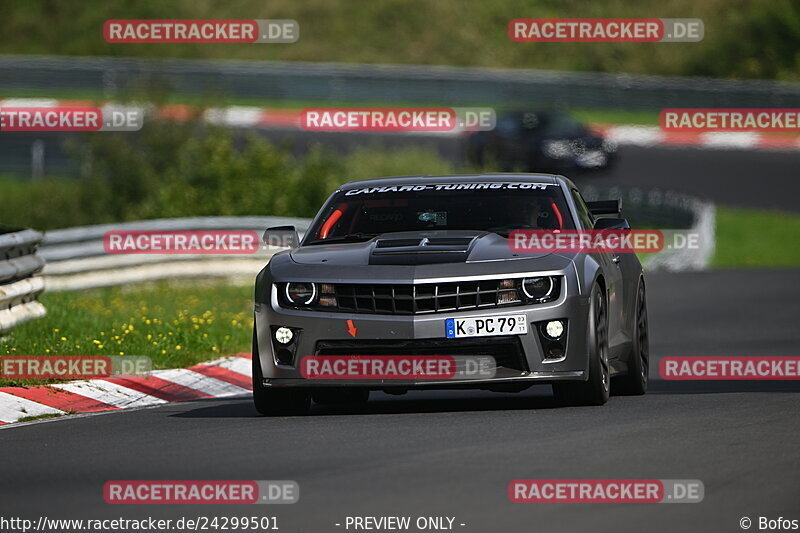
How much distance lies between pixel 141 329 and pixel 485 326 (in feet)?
19.1

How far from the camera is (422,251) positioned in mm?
10484

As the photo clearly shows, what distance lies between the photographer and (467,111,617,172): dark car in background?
38.1 meters

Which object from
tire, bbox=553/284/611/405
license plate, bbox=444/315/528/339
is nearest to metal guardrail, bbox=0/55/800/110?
tire, bbox=553/284/611/405

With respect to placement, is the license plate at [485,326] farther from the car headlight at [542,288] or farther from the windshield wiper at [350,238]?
the windshield wiper at [350,238]

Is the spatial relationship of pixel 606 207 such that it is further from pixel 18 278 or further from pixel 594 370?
pixel 18 278

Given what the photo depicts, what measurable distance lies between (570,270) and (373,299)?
117cm

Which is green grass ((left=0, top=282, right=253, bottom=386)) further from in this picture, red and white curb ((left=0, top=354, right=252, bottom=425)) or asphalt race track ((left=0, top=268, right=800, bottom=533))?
asphalt race track ((left=0, top=268, right=800, bottom=533))

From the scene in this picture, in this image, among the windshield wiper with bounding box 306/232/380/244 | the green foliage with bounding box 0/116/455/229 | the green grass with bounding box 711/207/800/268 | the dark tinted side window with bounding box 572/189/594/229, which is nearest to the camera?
the windshield wiper with bounding box 306/232/380/244

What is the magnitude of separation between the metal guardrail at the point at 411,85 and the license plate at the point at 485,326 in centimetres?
3222

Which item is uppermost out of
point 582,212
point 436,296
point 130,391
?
point 582,212

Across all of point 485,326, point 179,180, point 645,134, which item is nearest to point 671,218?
point 179,180

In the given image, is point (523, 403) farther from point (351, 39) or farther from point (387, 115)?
point (351, 39)

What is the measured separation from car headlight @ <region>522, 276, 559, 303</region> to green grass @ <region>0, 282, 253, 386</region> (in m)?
3.81

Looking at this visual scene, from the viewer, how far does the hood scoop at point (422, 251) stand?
1036 cm
